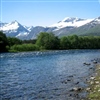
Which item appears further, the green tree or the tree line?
the green tree

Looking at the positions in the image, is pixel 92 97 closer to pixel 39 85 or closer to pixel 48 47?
pixel 39 85

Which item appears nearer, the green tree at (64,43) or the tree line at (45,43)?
the tree line at (45,43)

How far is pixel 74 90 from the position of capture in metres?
25.0

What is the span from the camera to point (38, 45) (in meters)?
166

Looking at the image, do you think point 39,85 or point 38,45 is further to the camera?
point 38,45

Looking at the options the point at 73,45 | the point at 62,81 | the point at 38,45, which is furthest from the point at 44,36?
the point at 62,81

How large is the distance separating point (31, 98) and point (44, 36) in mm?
147840

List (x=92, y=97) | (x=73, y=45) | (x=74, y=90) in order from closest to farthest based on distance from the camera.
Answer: (x=92, y=97)
(x=74, y=90)
(x=73, y=45)

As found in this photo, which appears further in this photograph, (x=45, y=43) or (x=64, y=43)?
(x=64, y=43)

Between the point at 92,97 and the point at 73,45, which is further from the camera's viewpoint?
the point at 73,45

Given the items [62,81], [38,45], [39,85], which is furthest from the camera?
[38,45]

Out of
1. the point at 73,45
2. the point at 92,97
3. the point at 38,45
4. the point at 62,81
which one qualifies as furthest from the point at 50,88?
the point at 73,45

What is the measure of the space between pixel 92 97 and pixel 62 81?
10.3 meters

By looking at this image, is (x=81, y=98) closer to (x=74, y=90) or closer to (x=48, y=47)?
(x=74, y=90)
